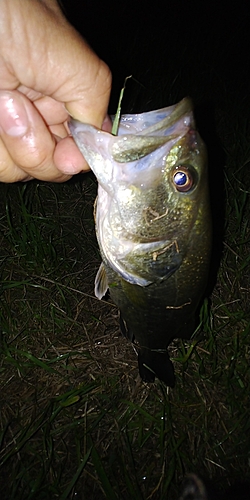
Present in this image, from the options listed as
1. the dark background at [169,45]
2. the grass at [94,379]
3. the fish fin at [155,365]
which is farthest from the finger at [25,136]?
the dark background at [169,45]

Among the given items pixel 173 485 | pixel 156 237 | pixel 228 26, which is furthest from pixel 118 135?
pixel 228 26

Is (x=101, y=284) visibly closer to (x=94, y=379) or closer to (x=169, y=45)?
(x=94, y=379)

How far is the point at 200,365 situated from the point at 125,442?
67 cm

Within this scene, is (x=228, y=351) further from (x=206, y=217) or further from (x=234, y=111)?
(x=234, y=111)

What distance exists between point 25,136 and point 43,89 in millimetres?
208

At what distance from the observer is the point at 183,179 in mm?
1760

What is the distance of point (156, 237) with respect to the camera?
6.14ft

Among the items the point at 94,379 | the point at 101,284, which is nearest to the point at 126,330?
the point at 101,284

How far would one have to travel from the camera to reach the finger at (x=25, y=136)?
5.23 feet

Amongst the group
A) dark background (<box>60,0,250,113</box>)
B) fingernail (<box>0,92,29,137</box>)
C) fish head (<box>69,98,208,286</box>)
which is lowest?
dark background (<box>60,0,250,113</box>)

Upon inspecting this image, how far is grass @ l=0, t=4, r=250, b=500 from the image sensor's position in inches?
103

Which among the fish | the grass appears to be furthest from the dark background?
the fish

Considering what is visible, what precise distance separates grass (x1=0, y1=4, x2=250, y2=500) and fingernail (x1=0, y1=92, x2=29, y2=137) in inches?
64.5

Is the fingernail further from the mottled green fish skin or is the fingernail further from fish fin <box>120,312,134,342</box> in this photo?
fish fin <box>120,312,134,342</box>
